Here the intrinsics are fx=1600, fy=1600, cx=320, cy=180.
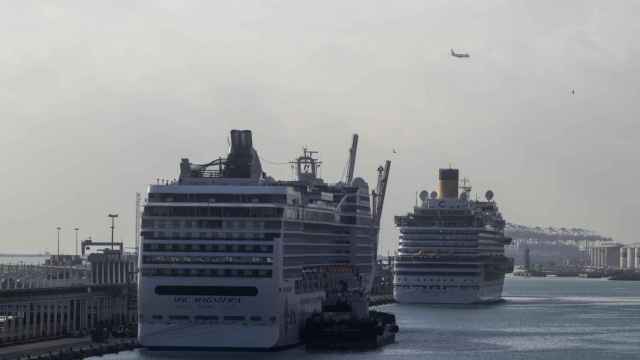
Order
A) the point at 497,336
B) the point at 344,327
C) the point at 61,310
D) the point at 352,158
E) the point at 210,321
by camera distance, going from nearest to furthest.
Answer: the point at 210,321 → the point at 344,327 → the point at 61,310 → the point at 497,336 → the point at 352,158

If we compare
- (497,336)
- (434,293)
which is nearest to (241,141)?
(497,336)

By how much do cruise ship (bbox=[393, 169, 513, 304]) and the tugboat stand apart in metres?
68.3

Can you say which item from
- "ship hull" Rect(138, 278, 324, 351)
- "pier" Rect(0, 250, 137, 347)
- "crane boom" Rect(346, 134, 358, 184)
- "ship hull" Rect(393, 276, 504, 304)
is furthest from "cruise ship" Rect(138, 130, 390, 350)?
"ship hull" Rect(393, 276, 504, 304)

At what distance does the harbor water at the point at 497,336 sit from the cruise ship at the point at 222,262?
157 cm

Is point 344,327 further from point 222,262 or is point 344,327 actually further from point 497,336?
point 497,336

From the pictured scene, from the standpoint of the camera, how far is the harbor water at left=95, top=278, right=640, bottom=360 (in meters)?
103

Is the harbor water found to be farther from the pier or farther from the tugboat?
the pier

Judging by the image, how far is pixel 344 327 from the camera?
349 feet

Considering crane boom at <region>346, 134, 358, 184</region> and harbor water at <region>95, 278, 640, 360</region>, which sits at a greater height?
crane boom at <region>346, 134, 358, 184</region>

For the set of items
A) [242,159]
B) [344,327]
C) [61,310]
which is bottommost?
[344,327]

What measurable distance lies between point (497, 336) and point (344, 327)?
71.5ft

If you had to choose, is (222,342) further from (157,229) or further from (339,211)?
(339,211)

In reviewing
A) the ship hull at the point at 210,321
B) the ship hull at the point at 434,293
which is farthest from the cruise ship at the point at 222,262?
the ship hull at the point at 434,293

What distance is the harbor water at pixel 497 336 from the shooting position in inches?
4045
